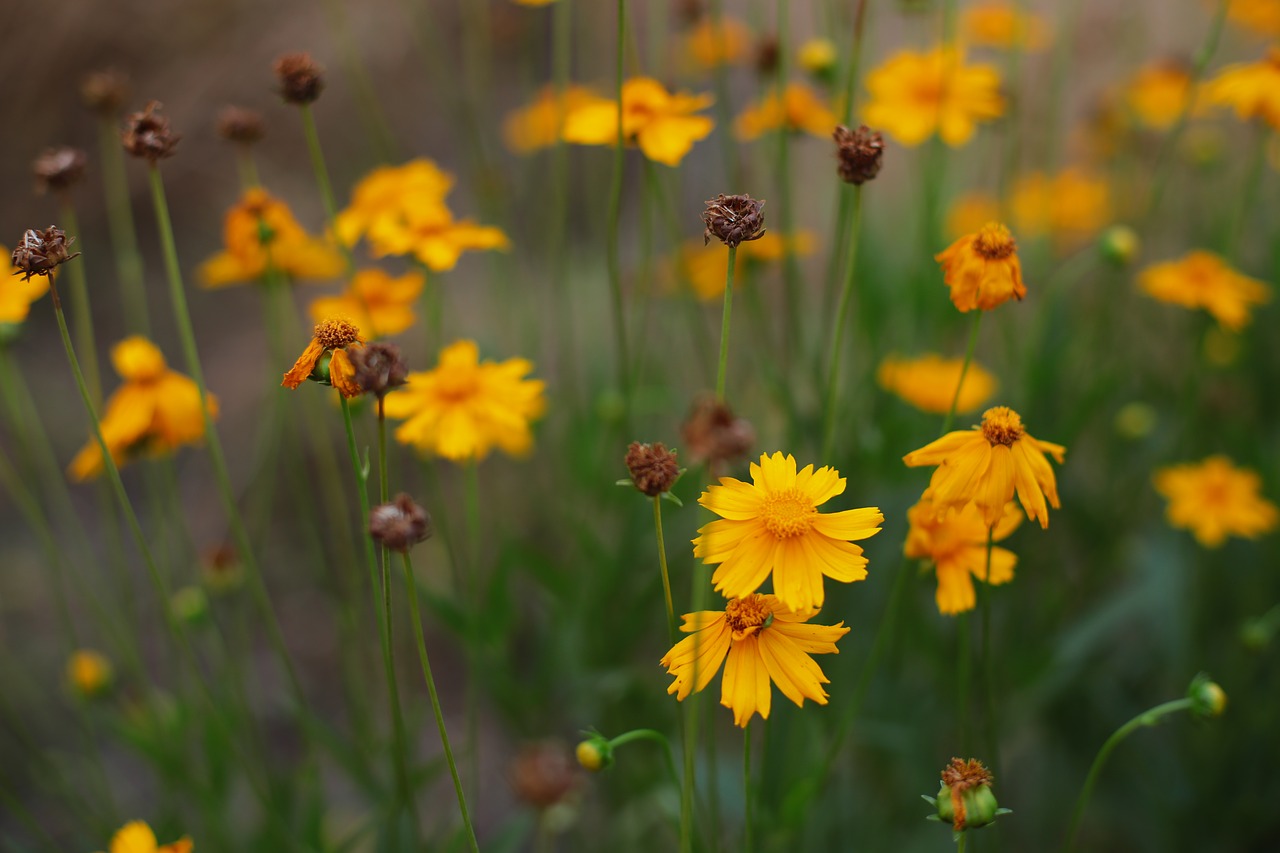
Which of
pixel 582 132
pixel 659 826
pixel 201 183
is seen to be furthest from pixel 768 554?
pixel 201 183

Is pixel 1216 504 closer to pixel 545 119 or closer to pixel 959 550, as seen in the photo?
pixel 959 550

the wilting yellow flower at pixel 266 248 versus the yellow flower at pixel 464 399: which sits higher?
the wilting yellow flower at pixel 266 248

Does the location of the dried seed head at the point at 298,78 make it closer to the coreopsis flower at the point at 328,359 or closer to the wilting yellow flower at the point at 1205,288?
the coreopsis flower at the point at 328,359

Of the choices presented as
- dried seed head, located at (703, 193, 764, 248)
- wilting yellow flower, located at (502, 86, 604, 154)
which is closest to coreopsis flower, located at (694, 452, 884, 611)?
dried seed head, located at (703, 193, 764, 248)

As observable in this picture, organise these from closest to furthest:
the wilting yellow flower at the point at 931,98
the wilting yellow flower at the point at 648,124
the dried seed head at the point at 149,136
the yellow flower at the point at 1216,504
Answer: the dried seed head at the point at 149,136 → the wilting yellow flower at the point at 648,124 → the wilting yellow flower at the point at 931,98 → the yellow flower at the point at 1216,504

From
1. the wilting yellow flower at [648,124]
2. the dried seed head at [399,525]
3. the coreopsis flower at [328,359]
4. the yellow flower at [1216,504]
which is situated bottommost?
the yellow flower at [1216,504]

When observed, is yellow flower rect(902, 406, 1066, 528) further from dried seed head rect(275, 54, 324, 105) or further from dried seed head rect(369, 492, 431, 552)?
dried seed head rect(275, 54, 324, 105)

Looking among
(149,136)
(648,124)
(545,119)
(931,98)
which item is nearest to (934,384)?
(931,98)

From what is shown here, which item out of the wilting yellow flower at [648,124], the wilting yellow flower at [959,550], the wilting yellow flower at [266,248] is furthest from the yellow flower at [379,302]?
the wilting yellow flower at [959,550]
